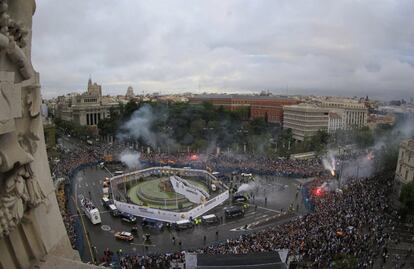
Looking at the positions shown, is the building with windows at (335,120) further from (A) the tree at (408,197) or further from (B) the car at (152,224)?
(B) the car at (152,224)

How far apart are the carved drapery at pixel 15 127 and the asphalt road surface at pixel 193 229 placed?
13.2 m

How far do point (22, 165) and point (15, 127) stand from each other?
611 mm

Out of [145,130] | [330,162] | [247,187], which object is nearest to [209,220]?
[247,187]

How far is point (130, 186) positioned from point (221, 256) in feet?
63.0

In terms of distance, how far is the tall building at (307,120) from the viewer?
7438 centimetres

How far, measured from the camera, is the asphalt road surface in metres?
19.6

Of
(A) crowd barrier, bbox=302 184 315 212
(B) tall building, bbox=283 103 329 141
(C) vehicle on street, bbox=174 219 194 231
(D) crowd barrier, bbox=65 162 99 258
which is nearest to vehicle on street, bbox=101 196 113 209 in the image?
(D) crowd barrier, bbox=65 162 99 258

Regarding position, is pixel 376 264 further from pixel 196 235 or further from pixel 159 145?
pixel 159 145

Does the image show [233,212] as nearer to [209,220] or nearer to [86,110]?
[209,220]

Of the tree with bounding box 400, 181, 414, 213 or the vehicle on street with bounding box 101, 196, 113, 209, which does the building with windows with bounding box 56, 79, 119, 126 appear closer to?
the vehicle on street with bounding box 101, 196, 113, 209

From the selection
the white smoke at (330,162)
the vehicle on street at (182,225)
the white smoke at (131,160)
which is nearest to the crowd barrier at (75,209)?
the white smoke at (131,160)

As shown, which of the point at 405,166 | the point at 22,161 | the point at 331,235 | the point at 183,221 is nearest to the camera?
the point at 22,161

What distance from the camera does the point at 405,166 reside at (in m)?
27.3

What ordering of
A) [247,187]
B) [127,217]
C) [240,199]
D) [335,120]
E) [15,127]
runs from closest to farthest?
[15,127] < [127,217] < [240,199] < [247,187] < [335,120]
